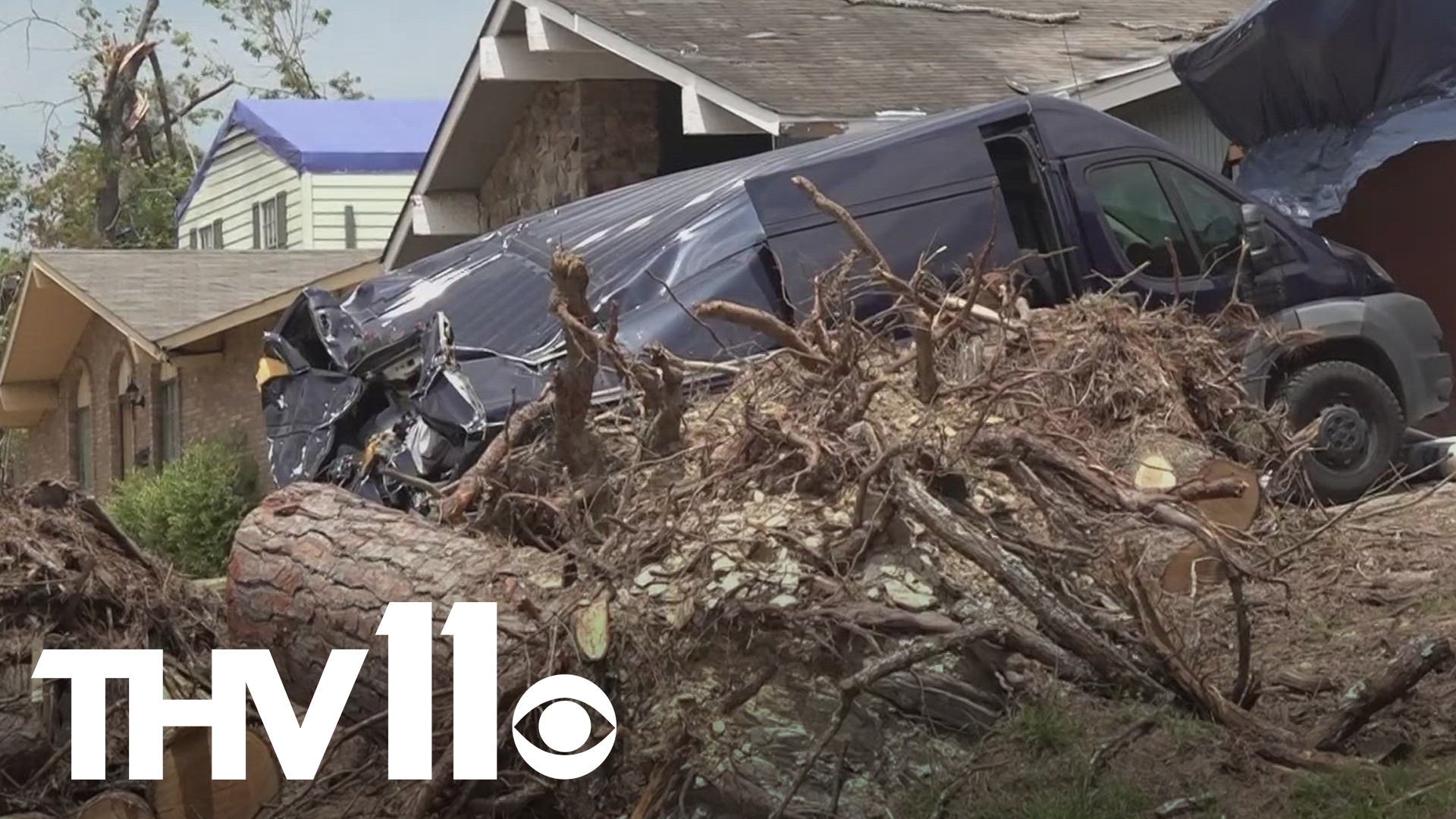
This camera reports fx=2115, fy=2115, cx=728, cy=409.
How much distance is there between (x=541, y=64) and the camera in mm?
17422

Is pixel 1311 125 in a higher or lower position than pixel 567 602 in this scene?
higher

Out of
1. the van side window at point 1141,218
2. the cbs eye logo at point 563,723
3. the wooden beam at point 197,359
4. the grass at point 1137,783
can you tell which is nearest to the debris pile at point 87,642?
the cbs eye logo at point 563,723

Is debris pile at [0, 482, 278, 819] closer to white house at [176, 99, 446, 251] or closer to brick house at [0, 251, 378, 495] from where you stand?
brick house at [0, 251, 378, 495]

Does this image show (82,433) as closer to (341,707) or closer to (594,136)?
(594,136)

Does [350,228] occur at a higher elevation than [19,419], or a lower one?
higher

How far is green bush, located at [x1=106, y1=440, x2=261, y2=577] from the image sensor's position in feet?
66.3

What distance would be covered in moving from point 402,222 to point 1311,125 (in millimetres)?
9304

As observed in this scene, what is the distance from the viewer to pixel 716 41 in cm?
1627

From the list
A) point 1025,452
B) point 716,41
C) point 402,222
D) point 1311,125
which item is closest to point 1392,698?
point 1025,452

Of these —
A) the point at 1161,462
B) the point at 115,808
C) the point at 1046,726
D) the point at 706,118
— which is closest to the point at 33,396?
the point at 706,118

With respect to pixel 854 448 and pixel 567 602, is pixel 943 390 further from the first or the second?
pixel 567 602

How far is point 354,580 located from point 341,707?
0.49m

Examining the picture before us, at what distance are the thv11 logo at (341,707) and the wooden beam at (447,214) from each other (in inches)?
447

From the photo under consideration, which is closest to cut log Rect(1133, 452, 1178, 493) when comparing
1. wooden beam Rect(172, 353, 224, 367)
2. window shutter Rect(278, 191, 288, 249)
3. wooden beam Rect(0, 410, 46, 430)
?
wooden beam Rect(172, 353, 224, 367)
